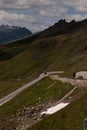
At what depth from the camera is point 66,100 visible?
73750 mm

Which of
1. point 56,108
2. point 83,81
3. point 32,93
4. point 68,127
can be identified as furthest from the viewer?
point 32,93

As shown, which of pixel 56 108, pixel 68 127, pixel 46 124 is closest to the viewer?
pixel 68 127

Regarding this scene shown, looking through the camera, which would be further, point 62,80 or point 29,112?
point 62,80

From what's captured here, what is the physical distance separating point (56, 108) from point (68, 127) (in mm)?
14893

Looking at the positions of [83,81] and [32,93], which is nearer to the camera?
[83,81]

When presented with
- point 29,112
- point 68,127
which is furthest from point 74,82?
point 68,127

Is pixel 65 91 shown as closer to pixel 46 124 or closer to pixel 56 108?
pixel 56 108

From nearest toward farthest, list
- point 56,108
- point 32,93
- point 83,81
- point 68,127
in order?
point 68,127 < point 56,108 < point 83,81 < point 32,93

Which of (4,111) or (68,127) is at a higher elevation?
(68,127)

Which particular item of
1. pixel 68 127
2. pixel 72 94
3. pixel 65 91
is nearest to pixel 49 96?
pixel 65 91

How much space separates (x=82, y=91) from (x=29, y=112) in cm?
1174

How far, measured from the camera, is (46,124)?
57.5 meters

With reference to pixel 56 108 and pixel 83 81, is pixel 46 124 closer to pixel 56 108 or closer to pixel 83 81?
pixel 56 108

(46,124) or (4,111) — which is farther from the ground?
(46,124)
